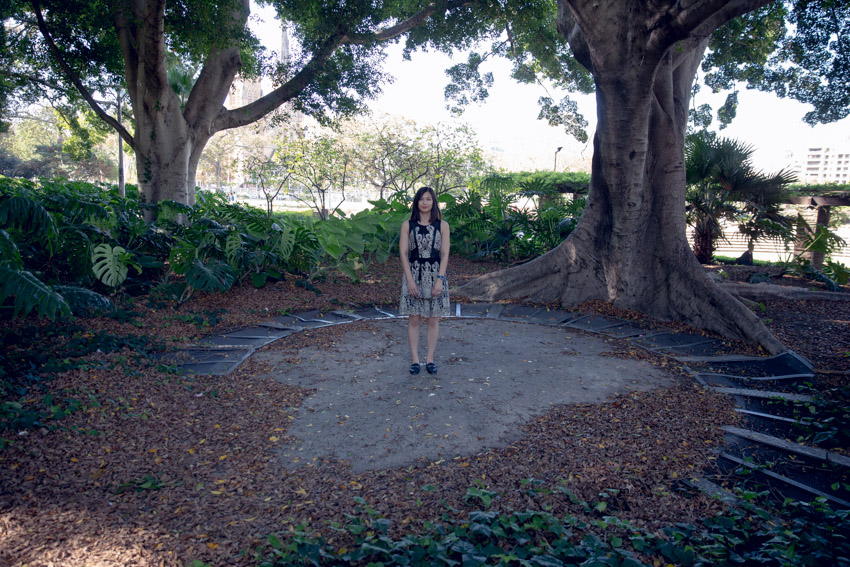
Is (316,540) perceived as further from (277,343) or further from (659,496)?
(277,343)

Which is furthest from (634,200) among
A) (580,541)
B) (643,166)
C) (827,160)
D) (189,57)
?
(827,160)

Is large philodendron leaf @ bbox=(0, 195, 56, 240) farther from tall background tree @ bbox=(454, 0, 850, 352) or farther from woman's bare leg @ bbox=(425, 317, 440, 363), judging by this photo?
tall background tree @ bbox=(454, 0, 850, 352)

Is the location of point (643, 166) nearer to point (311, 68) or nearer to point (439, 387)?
point (439, 387)

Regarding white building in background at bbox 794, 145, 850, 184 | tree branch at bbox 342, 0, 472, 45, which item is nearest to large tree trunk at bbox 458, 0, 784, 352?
tree branch at bbox 342, 0, 472, 45

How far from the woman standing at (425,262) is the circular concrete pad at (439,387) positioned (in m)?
0.48

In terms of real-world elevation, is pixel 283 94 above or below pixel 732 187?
above

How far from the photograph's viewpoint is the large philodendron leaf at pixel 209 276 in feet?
19.8

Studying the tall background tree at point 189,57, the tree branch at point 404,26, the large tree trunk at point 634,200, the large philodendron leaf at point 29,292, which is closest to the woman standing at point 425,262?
the large philodendron leaf at point 29,292

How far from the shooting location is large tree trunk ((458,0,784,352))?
5.98 m

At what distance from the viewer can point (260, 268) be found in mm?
7543

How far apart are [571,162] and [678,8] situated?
6353 cm

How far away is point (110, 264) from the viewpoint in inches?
233

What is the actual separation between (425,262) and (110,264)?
3.76m

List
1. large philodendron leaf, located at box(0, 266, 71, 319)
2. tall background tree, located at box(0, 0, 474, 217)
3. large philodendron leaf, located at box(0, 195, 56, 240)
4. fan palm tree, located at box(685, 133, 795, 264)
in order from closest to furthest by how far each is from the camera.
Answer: large philodendron leaf, located at box(0, 266, 71, 319) → large philodendron leaf, located at box(0, 195, 56, 240) → tall background tree, located at box(0, 0, 474, 217) → fan palm tree, located at box(685, 133, 795, 264)
